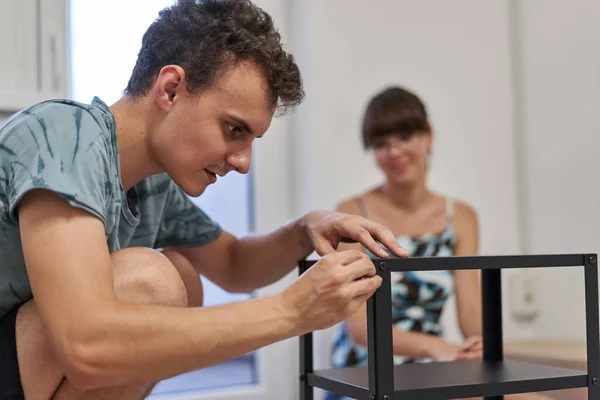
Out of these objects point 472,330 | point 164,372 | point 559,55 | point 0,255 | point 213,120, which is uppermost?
point 559,55

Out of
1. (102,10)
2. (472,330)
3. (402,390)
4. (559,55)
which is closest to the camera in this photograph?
(402,390)

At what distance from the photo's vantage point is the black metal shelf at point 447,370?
0.81 m

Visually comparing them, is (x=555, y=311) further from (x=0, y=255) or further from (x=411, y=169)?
(x=0, y=255)

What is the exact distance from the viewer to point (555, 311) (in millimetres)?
1930

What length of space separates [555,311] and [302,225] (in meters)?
1.14

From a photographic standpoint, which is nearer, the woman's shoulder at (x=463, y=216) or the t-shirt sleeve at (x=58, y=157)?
the t-shirt sleeve at (x=58, y=157)

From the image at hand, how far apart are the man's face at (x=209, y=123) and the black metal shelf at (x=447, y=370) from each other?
243 millimetres

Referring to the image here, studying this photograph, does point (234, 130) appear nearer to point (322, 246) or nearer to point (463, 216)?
point (322, 246)

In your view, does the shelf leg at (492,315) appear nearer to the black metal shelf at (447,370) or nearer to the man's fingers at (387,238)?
the black metal shelf at (447,370)

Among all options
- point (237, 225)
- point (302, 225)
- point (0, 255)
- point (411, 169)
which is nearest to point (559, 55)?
point (411, 169)

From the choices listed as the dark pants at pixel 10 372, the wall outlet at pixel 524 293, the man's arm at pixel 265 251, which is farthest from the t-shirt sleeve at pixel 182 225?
the wall outlet at pixel 524 293

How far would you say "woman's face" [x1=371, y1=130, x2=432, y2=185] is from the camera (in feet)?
5.75

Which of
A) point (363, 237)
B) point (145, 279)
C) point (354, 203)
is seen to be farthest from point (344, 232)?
point (354, 203)

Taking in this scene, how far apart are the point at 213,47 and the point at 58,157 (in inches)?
10.6
